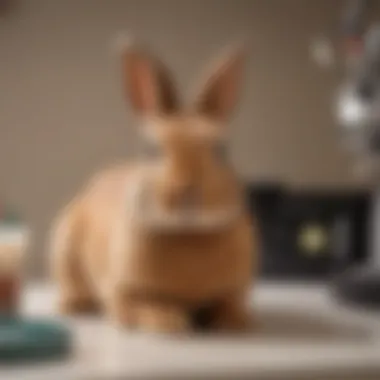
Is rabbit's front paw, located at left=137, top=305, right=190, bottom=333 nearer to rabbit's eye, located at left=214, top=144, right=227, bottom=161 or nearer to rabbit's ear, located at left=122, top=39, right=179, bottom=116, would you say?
rabbit's ear, located at left=122, top=39, right=179, bottom=116

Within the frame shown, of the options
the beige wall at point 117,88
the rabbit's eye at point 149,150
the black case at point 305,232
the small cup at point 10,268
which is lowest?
the small cup at point 10,268

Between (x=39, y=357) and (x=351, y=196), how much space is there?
2.22 feet

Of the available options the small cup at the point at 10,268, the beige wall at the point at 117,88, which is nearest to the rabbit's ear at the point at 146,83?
the small cup at the point at 10,268

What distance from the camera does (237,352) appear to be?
722 millimetres

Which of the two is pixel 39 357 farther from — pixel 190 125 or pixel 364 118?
pixel 364 118

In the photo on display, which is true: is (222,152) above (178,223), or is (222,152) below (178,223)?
above

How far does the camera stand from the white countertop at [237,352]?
0.65 meters

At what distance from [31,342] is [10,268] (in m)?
0.09

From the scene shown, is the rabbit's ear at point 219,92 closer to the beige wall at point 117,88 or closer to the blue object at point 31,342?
the blue object at point 31,342

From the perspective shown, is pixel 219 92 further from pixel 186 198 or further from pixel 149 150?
pixel 149 150

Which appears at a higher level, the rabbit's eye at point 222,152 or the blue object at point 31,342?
the rabbit's eye at point 222,152

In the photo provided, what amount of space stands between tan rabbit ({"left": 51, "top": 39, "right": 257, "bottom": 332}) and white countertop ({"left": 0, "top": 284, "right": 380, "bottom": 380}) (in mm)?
33

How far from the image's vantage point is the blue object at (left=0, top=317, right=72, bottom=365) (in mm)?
666

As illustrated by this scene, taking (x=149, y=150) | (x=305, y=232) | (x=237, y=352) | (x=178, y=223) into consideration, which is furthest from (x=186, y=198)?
(x=305, y=232)
